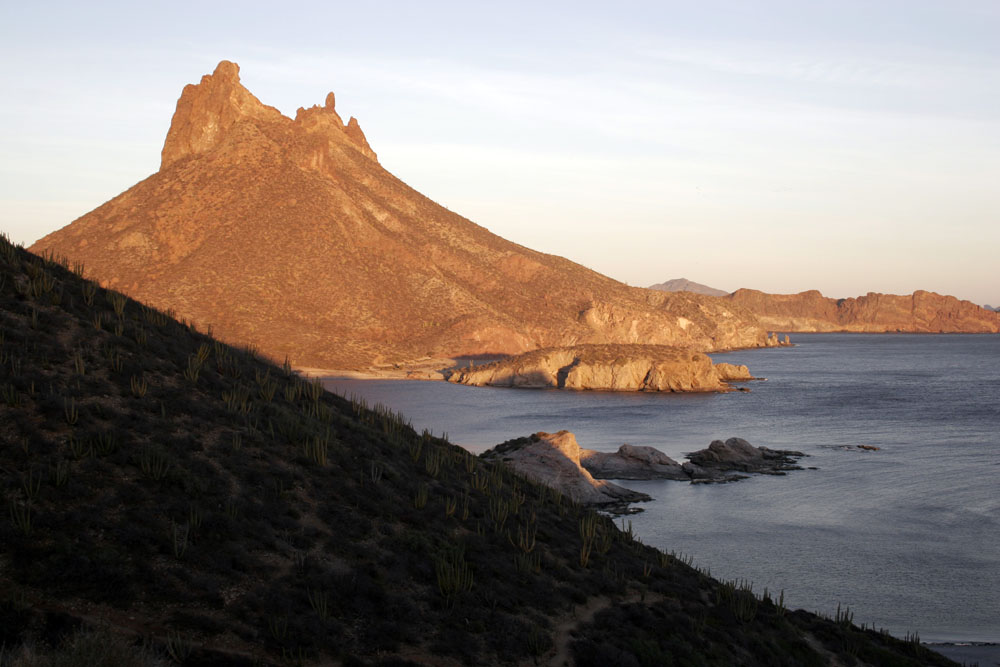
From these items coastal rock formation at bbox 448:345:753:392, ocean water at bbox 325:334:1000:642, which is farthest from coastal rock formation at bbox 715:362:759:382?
ocean water at bbox 325:334:1000:642

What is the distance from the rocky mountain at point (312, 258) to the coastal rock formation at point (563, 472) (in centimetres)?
6282

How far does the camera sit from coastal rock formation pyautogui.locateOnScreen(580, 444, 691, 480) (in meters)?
39.1

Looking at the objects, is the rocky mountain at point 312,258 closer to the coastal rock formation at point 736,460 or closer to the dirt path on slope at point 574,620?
the coastal rock formation at point 736,460

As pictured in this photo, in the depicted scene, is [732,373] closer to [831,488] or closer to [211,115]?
[831,488]

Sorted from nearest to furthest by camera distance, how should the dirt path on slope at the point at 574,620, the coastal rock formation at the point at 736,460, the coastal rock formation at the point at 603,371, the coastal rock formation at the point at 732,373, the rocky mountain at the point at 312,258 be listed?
the dirt path on slope at the point at 574,620, the coastal rock formation at the point at 736,460, the coastal rock formation at the point at 603,371, the rocky mountain at the point at 312,258, the coastal rock formation at the point at 732,373

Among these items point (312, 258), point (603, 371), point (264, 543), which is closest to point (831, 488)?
point (264, 543)

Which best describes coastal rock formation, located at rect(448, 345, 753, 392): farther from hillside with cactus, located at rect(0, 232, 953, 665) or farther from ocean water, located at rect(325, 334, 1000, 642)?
hillside with cactus, located at rect(0, 232, 953, 665)

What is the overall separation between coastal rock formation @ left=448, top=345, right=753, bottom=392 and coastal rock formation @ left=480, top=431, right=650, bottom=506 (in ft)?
192

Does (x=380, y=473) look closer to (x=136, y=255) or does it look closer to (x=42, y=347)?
(x=42, y=347)

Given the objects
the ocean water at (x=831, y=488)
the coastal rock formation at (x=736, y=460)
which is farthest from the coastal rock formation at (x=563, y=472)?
the coastal rock formation at (x=736, y=460)

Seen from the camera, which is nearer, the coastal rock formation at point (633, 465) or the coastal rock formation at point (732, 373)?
the coastal rock formation at point (633, 465)

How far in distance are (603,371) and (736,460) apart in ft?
172

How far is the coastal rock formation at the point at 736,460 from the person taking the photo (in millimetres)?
40325

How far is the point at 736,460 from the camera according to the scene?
1649 inches
